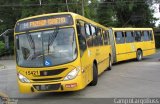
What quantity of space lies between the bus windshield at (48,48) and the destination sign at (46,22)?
22cm

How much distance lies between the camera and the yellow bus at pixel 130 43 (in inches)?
1019

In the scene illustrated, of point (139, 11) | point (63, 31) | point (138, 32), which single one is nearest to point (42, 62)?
point (63, 31)

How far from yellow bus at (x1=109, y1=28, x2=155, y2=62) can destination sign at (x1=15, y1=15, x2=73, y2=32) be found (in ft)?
41.3

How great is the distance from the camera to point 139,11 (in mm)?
63406

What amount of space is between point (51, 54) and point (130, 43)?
15.6 metres

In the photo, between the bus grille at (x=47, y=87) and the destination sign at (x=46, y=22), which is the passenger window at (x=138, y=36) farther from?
the bus grille at (x=47, y=87)

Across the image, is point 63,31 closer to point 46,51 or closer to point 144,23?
point 46,51

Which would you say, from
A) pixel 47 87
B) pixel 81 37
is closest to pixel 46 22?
pixel 81 37

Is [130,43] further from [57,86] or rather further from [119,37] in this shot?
[57,86]

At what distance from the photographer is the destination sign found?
517 inches

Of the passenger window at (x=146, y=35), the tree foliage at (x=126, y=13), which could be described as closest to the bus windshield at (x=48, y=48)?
the passenger window at (x=146, y=35)

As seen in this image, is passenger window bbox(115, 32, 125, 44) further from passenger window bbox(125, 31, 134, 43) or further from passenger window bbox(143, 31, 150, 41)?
passenger window bbox(143, 31, 150, 41)

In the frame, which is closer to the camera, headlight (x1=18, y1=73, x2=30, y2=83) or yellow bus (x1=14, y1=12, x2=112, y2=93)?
yellow bus (x1=14, y1=12, x2=112, y2=93)

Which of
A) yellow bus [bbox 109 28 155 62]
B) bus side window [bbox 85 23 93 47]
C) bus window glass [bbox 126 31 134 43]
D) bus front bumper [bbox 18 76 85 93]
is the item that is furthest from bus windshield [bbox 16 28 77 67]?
bus window glass [bbox 126 31 134 43]
